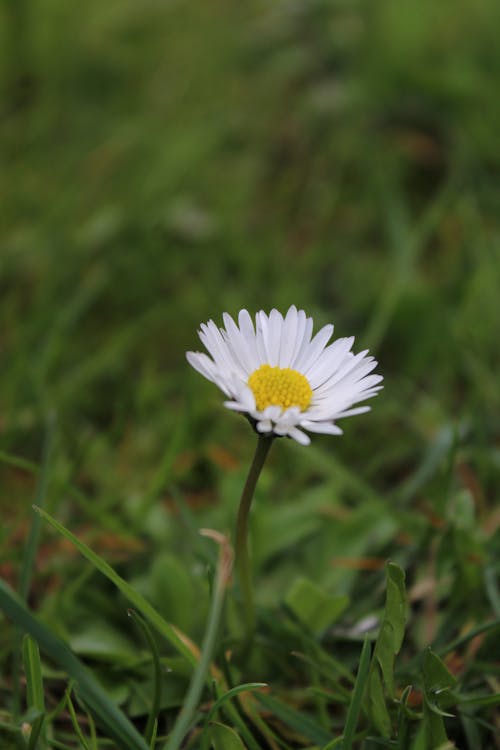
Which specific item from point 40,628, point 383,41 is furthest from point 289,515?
point 383,41

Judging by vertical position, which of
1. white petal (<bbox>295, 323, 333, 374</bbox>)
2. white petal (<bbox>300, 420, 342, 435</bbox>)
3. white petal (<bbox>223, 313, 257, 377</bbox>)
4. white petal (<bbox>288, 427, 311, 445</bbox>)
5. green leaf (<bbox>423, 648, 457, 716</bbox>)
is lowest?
green leaf (<bbox>423, 648, 457, 716</bbox>)

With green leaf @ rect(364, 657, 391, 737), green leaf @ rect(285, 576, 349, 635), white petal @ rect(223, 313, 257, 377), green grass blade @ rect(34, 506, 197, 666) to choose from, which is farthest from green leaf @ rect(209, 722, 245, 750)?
white petal @ rect(223, 313, 257, 377)

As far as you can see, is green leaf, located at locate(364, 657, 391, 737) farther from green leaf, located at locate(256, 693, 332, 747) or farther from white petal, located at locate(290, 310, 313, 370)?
white petal, located at locate(290, 310, 313, 370)

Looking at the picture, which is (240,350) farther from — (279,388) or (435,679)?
(435,679)

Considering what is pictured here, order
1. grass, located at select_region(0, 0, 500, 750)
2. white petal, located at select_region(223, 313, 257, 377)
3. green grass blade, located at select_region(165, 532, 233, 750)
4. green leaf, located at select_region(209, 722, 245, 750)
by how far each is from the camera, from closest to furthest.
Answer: green grass blade, located at select_region(165, 532, 233, 750) → green leaf, located at select_region(209, 722, 245, 750) → white petal, located at select_region(223, 313, 257, 377) → grass, located at select_region(0, 0, 500, 750)

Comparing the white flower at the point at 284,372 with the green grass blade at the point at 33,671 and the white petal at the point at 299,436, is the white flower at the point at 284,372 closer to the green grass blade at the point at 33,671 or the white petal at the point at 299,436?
the white petal at the point at 299,436

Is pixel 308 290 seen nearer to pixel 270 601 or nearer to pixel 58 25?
pixel 270 601

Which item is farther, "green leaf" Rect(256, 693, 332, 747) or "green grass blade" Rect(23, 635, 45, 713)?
"green leaf" Rect(256, 693, 332, 747)
